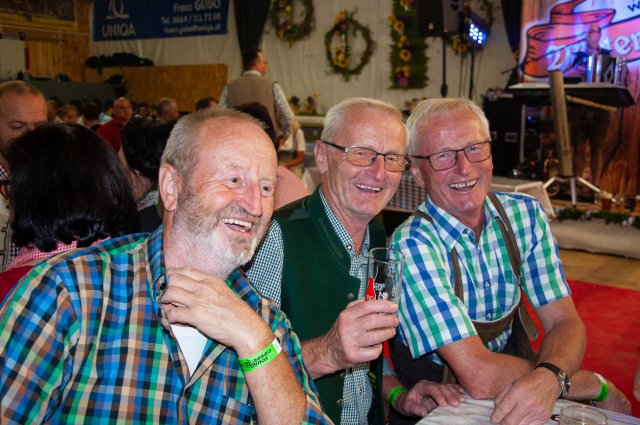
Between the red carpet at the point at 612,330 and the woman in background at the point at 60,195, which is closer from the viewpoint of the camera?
the woman in background at the point at 60,195

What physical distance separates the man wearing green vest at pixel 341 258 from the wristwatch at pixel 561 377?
0.29 metres

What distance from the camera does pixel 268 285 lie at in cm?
183

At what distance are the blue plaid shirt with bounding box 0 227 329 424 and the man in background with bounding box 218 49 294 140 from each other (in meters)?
4.88

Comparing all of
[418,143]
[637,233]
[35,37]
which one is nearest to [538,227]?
[418,143]

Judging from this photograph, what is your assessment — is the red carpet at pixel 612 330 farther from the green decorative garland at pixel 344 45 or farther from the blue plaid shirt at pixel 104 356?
the green decorative garland at pixel 344 45

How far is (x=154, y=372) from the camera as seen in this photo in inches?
49.0

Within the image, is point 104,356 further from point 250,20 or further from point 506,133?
point 250,20

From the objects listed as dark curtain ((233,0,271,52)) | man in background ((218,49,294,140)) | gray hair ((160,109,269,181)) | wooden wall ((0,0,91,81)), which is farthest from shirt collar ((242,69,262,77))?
wooden wall ((0,0,91,81))

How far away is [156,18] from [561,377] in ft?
47.2

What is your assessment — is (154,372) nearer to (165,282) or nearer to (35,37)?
(165,282)

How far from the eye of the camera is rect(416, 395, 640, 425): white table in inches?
60.1

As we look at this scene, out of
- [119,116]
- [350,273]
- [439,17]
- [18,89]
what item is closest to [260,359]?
[350,273]

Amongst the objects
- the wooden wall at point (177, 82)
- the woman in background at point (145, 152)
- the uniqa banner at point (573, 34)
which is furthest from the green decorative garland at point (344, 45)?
the woman in background at point (145, 152)

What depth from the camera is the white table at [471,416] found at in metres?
1.53
